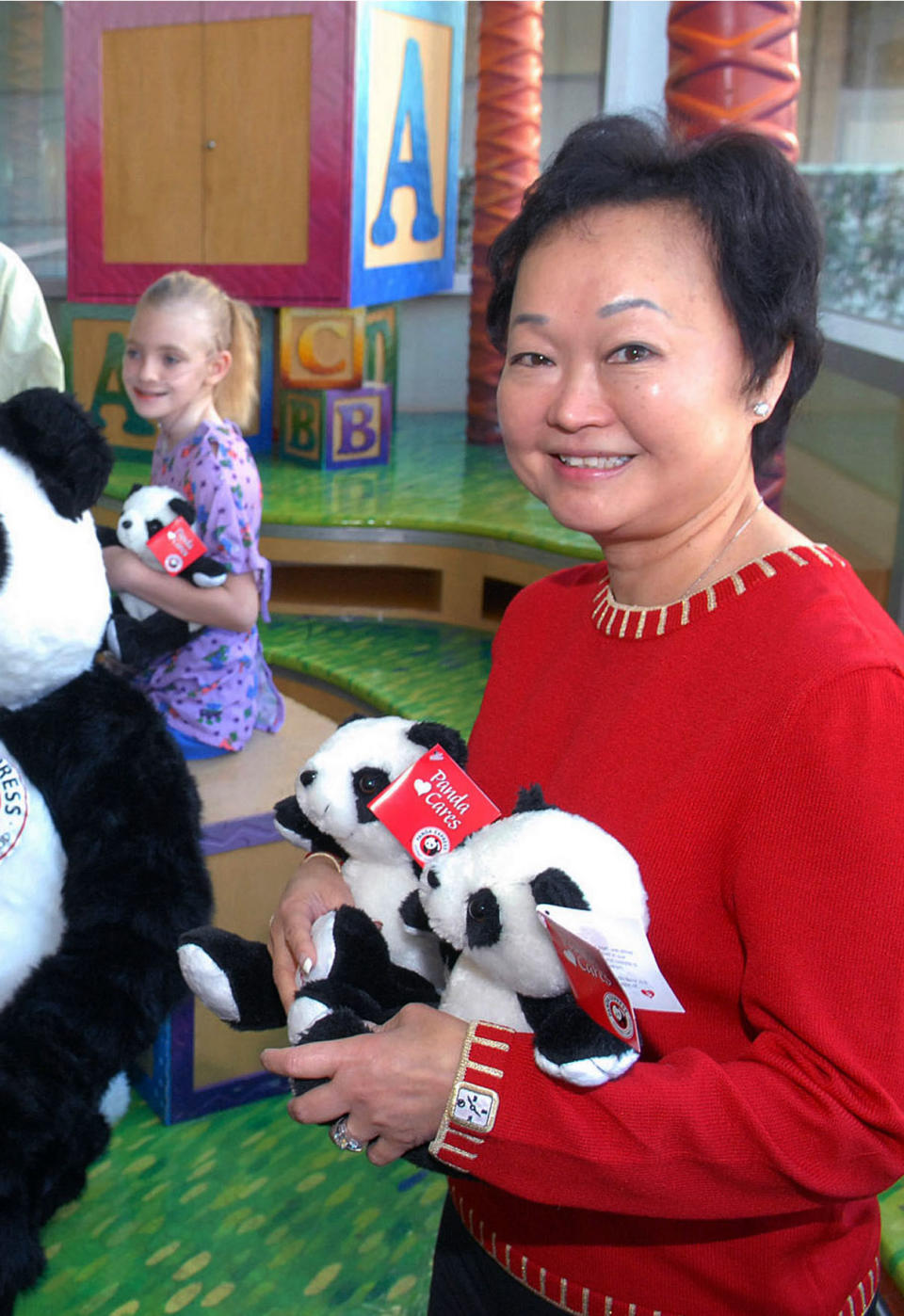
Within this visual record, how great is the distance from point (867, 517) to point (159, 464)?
147 centimetres

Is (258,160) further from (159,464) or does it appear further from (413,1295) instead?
(413,1295)

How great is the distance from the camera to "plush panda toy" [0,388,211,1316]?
0.99m

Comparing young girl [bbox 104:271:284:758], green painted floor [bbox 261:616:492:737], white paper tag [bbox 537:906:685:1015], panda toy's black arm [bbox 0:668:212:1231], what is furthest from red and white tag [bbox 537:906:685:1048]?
green painted floor [bbox 261:616:492:737]

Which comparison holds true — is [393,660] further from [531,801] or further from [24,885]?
[531,801]

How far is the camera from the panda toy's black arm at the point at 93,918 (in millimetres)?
919

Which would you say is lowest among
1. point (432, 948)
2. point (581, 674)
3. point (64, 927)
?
point (64, 927)

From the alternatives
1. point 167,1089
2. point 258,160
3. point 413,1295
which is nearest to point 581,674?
point 413,1295

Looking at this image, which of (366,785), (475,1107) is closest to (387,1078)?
(475,1107)

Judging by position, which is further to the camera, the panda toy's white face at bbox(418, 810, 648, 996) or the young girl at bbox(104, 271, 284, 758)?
the young girl at bbox(104, 271, 284, 758)

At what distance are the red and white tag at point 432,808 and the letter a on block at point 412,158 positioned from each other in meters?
3.15

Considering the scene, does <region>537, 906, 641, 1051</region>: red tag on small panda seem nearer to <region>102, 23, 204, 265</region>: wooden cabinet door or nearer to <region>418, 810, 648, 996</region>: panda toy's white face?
<region>418, 810, 648, 996</region>: panda toy's white face

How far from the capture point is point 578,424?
2.33 feet

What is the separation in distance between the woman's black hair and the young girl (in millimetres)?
999

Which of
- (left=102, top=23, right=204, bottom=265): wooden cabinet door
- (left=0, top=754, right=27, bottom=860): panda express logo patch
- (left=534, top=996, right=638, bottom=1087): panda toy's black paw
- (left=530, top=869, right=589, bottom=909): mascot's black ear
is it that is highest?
(left=102, top=23, right=204, bottom=265): wooden cabinet door
